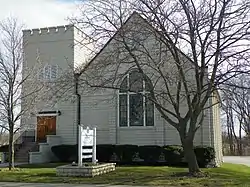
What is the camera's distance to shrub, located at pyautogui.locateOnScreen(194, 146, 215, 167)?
2323cm

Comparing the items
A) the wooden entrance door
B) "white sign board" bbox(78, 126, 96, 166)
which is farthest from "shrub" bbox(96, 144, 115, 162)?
"white sign board" bbox(78, 126, 96, 166)

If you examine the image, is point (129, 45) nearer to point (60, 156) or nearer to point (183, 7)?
point (183, 7)

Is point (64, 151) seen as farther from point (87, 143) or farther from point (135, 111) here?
point (87, 143)

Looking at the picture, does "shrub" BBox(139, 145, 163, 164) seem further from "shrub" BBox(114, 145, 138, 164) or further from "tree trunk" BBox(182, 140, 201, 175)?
"tree trunk" BBox(182, 140, 201, 175)

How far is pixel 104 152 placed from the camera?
25766 millimetres

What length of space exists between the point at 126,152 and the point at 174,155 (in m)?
3.21

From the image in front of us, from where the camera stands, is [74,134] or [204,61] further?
[74,134]

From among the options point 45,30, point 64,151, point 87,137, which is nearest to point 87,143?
point 87,137

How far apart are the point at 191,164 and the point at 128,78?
779cm

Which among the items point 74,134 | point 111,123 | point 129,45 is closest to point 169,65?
point 129,45

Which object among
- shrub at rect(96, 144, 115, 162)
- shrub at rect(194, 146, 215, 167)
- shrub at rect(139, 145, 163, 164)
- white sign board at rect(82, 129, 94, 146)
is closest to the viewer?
white sign board at rect(82, 129, 94, 146)

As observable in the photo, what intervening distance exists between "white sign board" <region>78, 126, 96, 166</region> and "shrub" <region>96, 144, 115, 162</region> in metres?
5.67

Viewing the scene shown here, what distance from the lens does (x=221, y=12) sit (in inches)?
631

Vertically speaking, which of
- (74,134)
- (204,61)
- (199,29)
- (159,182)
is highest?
(199,29)
